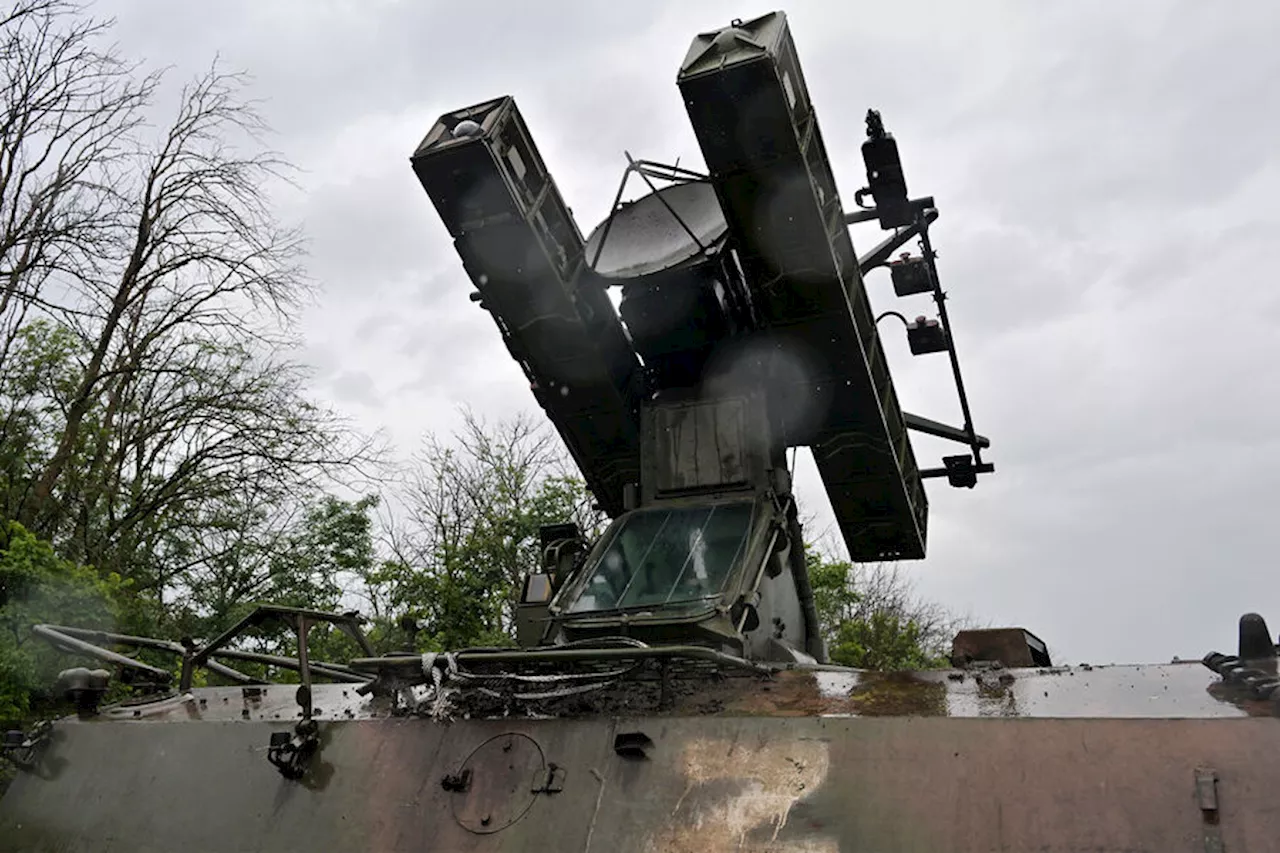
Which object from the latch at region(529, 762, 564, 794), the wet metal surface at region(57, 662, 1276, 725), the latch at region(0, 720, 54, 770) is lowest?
the latch at region(0, 720, 54, 770)

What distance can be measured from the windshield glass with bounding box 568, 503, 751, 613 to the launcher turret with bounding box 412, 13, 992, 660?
14 millimetres

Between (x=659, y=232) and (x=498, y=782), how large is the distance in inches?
196

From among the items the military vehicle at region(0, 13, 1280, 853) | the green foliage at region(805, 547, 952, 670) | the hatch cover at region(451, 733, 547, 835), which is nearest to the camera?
the military vehicle at region(0, 13, 1280, 853)

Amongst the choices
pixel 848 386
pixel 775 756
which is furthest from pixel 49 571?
pixel 775 756

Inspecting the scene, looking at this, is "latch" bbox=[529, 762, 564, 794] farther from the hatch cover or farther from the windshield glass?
the windshield glass

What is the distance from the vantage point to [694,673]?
4.94 m

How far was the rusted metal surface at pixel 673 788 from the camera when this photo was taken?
3.53m

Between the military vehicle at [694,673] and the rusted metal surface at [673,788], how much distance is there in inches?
0.4

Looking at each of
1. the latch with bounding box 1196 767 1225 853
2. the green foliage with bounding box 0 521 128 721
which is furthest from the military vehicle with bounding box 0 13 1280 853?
the green foliage with bounding box 0 521 128 721

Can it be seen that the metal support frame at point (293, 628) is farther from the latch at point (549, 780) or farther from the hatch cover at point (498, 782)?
the latch at point (549, 780)

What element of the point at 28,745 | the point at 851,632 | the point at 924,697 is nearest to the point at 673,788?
the point at 924,697

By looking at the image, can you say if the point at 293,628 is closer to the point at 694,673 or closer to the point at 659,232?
the point at 694,673

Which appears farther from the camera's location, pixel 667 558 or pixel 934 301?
pixel 934 301

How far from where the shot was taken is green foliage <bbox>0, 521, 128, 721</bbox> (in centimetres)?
913
